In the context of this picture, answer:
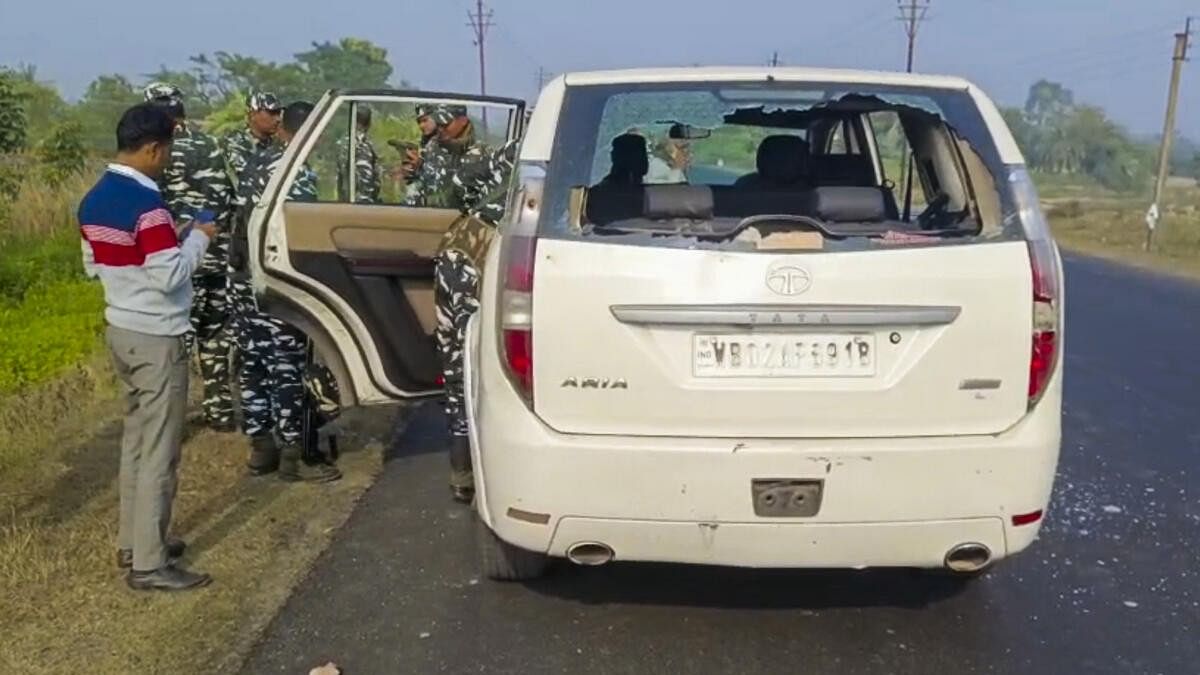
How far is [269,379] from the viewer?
5625 millimetres

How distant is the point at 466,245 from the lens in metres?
4.79

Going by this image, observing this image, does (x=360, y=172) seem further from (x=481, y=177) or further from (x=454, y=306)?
(x=454, y=306)

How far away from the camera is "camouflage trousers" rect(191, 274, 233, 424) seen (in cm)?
628

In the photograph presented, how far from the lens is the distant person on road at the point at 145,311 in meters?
3.95

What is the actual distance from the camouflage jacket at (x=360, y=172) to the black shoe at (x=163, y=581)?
1884mm

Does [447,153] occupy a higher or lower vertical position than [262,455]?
higher

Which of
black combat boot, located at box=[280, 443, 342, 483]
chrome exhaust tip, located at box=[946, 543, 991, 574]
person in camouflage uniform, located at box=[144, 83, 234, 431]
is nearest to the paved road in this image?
black combat boot, located at box=[280, 443, 342, 483]

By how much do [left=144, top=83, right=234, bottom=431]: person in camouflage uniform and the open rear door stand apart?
40.5 inches

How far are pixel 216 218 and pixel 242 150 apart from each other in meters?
0.85

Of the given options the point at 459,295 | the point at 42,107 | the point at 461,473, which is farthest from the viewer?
the point at 42,107

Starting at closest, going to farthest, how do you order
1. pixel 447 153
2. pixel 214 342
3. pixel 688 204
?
pixel 688 204 → pixel 447 153 → pixel 214 342

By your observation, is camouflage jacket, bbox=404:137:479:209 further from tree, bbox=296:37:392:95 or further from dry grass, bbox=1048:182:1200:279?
tree, bbox=296:37:392:95

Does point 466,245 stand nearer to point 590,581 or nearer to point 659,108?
point 659,108

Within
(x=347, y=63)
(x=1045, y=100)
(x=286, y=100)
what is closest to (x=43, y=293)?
Result: (x=286, y=100)
